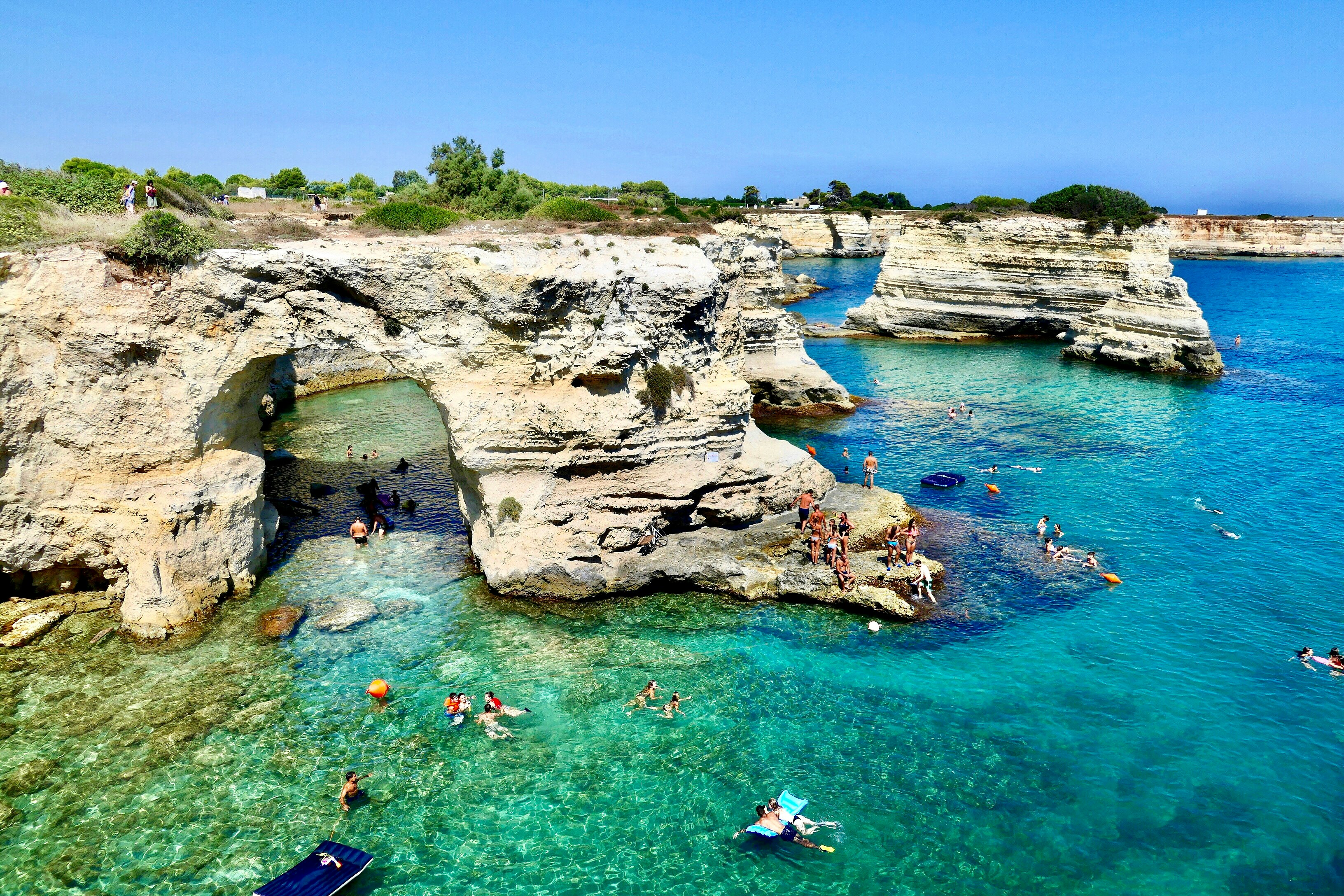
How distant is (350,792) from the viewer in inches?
542

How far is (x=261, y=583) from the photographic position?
69.6 feet

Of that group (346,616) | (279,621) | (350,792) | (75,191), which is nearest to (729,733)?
(350,792)

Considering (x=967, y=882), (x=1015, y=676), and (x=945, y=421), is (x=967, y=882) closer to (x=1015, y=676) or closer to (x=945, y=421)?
(x=1015, y=676)

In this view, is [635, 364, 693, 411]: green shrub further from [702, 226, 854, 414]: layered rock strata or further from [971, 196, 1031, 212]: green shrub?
[971, 196, 1031, 212]: green shrub

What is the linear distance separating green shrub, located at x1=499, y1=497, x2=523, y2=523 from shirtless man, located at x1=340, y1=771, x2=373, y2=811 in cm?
810

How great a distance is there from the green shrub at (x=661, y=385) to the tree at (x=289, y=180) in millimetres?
46510

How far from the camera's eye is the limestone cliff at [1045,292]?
5116 centimetres

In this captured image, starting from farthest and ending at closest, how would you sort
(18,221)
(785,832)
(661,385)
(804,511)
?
(804,511), (661,385), (18,221), (785,832)

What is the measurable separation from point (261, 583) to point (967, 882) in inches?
737

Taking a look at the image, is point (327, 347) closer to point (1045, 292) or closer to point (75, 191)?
point (75, 191)

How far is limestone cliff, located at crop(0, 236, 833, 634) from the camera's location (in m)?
18.8

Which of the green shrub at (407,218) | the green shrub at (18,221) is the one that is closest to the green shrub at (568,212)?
the green shrub at (407,218)

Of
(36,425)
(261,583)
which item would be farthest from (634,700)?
(36,425)

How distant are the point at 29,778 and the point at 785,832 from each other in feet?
45.7
